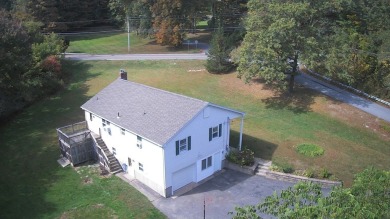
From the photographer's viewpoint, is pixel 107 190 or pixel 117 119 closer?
pixel 107 190

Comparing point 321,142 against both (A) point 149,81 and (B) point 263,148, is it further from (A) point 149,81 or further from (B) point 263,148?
(A) point 149,81

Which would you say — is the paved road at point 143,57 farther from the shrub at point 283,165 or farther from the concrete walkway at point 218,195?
the concrete walkway at point 218,195

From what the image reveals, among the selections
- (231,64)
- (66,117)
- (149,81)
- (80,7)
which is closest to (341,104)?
(231,64)

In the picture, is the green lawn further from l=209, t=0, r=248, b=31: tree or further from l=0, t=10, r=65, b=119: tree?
l=209, t=0, r=248, b=31: tree

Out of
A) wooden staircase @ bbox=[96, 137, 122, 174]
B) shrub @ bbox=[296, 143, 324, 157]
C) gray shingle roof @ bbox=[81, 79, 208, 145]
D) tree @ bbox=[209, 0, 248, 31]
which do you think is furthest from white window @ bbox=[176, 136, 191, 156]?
tree @ bbox=[209, 0, 248, 31]

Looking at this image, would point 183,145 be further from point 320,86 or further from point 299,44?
point 320,86

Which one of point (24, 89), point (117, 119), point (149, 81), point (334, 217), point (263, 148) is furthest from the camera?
point (149, 81)


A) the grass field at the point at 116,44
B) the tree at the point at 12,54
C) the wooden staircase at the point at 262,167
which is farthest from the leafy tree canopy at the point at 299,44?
the tree at the point at 12,54
